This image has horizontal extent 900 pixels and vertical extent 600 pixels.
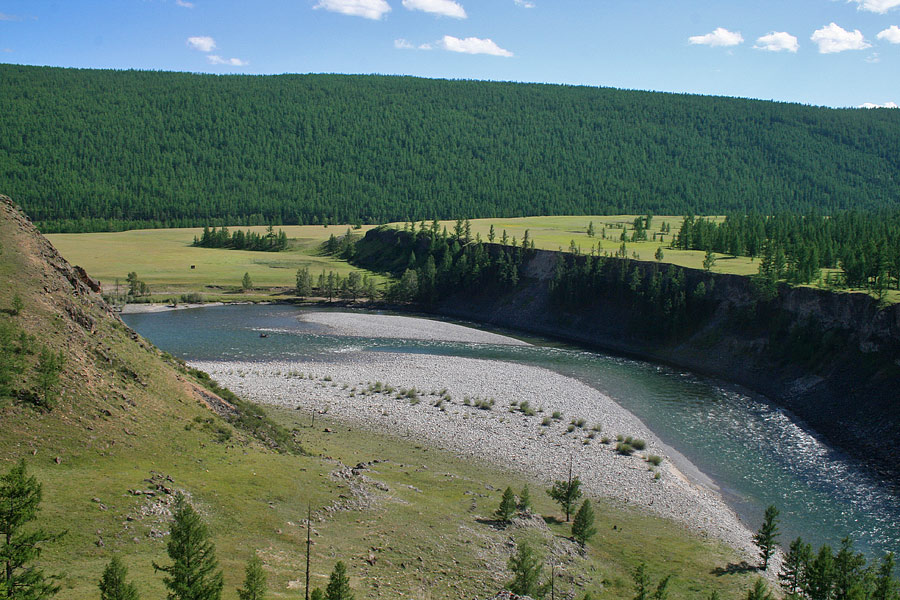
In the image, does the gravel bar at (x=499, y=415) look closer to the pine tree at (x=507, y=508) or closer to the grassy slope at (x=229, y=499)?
the grassy slope at (x=229, y=499)

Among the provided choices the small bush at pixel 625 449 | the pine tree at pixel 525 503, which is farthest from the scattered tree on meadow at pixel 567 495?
the small bush at pixel 625 449

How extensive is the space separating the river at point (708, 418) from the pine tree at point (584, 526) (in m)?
12.2

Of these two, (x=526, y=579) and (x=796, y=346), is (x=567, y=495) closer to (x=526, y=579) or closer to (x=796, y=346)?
(x=526, y=579)

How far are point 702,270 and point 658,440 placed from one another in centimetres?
4986

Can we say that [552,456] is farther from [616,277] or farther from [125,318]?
[125,318]

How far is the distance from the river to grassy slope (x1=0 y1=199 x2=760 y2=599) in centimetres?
1087

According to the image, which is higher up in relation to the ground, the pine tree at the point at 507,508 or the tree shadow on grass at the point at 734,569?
the pine tree at the point at 507,508

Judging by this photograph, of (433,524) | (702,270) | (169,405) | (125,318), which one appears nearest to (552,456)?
(433,524)

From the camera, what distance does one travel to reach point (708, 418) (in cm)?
6278

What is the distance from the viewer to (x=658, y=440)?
5538 cm

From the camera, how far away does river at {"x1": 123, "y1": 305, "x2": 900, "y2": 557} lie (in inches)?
1683

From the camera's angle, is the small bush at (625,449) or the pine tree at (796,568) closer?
the pine tree at (796,568)

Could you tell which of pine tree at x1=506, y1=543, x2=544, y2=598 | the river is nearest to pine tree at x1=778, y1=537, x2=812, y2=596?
the river

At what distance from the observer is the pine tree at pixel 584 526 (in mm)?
34594
